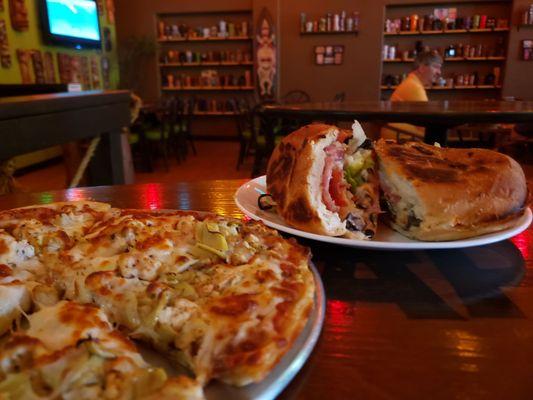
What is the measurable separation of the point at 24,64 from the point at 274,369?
693cm

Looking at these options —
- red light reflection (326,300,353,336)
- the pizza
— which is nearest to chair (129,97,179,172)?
the pizza

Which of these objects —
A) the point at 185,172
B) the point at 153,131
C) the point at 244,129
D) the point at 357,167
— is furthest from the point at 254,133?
the point at 357,167

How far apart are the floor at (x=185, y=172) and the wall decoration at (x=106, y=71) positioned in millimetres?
2134

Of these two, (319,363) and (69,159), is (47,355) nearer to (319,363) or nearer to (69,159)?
(319,363)

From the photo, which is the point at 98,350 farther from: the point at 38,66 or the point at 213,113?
the point at 213,113

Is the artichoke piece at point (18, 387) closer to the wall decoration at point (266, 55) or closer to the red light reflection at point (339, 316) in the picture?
the red light reflection at point (339, 316)

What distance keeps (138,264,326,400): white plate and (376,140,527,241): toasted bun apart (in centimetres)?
38

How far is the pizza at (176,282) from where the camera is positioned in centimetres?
45

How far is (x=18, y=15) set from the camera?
5895mm

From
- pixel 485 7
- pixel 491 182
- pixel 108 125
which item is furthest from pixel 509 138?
pixel 491 182

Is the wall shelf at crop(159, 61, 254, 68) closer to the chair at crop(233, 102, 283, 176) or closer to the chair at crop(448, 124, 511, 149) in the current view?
the chair at crop(233, 102, 283, 176)

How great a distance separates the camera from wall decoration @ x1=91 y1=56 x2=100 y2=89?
7885 mm

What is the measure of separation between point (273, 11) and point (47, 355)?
8.21 metres

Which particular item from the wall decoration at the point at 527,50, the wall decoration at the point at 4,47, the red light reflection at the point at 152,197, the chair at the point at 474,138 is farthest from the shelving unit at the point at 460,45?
the red light reflection at the point at 152,197
